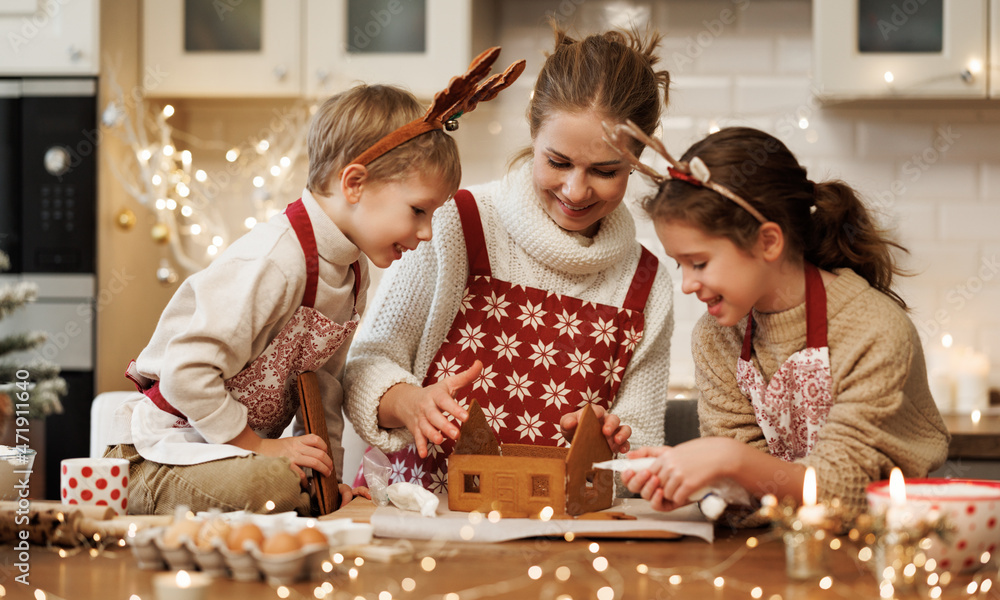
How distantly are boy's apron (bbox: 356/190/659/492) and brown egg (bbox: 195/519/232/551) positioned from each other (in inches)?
25.0

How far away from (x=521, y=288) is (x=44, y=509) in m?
0.79

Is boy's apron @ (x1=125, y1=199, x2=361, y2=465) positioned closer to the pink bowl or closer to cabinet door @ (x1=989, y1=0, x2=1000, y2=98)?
the pink bowl

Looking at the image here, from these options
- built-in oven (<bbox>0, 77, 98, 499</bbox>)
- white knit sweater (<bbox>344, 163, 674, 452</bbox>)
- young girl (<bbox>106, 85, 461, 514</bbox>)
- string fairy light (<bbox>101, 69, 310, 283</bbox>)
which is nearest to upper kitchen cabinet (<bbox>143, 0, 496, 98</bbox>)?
string fairy light (<bbox>101, 69, 310, 283</bbox>)

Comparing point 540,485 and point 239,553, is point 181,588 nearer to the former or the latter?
point 239,553

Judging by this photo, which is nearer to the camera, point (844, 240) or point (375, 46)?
point (844, 240)

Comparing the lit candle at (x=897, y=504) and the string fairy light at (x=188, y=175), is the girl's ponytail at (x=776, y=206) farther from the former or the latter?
the string fairy light at (x=188, y=175)

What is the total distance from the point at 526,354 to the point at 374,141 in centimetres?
43

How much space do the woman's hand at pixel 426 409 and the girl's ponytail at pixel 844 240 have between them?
47cm

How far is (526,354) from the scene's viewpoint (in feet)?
4.89

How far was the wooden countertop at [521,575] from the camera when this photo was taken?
30.8 inches

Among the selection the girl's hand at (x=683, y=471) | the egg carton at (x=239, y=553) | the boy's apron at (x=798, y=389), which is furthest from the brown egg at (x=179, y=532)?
the boy's apron at (x=798, y=389)

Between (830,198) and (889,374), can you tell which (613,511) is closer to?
(889,374)

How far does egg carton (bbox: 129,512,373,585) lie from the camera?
31.6 inches

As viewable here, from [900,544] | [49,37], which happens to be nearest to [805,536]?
[900,544]
